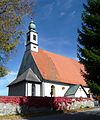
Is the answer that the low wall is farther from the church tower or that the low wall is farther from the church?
the church tower

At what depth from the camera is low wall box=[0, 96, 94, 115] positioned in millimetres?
25344

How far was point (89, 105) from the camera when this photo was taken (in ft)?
121

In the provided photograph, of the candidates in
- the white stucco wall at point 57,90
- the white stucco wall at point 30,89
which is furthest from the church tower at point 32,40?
the white stucco wall at point 30,89

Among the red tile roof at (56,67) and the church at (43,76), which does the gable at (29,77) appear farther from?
the red tile roof at (56,67)

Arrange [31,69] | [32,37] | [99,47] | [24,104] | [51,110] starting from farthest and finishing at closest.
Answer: [32,37] < [31,69] < [51,110] < [24,104] < [99,47]

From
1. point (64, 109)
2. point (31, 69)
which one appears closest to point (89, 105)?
point (64, 109)

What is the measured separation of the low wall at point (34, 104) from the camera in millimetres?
25344

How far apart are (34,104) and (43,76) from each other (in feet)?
42.0

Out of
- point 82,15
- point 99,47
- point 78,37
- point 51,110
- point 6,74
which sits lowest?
point 51,110

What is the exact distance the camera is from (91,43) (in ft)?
63.9

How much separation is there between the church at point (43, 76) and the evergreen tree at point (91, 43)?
20.4 m

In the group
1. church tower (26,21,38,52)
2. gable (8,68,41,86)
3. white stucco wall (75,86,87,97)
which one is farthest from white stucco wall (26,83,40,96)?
church tower (26,21,38,52)

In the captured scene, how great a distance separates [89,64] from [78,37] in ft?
9.79

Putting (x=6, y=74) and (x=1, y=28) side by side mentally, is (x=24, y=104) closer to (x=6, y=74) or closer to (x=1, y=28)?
(x=6, y=74)
